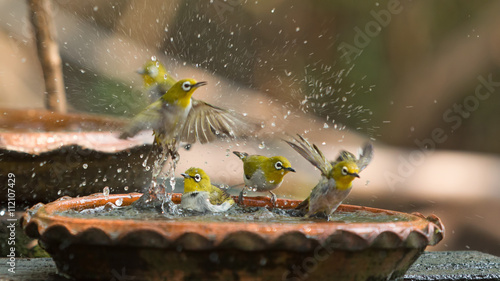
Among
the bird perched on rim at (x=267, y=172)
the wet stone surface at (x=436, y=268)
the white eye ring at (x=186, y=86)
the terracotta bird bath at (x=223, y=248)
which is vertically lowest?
the wet stone surface at (x=436, y=268)

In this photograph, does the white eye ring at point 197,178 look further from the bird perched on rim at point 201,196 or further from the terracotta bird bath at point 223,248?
the terracotta bird bath at point 223,248

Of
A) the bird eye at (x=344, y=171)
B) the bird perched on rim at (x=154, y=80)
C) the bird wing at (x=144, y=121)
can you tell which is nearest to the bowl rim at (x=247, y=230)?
the bird eye at (x=344, y=171)

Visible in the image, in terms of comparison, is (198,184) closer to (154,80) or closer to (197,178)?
(197,178)

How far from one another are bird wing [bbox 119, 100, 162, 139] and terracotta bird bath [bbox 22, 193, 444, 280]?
48 cm

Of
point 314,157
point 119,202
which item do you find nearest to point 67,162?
point 119,202

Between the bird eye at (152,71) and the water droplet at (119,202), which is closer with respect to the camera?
the water droplet at (119,202)

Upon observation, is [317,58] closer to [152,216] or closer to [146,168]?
[146,168]

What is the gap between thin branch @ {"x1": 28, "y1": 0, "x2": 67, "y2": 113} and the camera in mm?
3779

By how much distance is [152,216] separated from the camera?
5.46ft

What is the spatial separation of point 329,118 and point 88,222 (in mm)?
5245

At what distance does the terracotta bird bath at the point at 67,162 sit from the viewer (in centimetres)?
244

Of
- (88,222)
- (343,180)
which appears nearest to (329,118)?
(343,180)

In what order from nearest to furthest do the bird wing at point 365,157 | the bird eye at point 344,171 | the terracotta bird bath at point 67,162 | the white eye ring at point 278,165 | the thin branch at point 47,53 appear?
the bird eye at point 344,171 → the bird wing at point 365,157 → the white eye ring at point 278,165 → the terracotta bird bath at point 67,162 → the thin branch at point 47,53

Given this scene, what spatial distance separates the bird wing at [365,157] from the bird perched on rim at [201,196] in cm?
42
